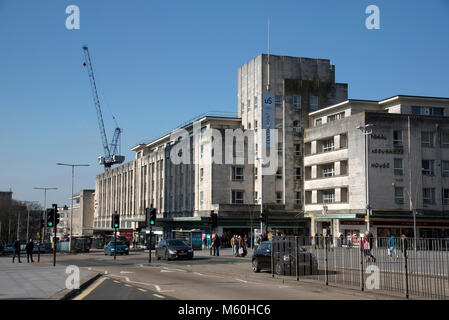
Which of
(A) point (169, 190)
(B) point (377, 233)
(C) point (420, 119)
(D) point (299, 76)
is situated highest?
(D) point (299, 76)

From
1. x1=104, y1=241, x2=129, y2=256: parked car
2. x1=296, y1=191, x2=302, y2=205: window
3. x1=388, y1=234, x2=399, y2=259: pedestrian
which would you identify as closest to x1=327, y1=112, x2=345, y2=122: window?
x1=296, y1=191, x2=302, y2=205: window

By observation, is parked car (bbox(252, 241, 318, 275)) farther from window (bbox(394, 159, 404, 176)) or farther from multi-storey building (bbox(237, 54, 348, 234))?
multi-storey building (bbox(237, 54, 348, 234))

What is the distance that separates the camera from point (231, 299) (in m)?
14.7

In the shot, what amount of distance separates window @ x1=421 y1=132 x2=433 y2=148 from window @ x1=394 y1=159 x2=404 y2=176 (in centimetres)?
355

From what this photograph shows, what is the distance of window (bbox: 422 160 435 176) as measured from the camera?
195 feet

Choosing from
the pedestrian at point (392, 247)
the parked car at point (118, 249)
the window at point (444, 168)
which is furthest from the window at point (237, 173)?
the pedestrian at point (392, 247)

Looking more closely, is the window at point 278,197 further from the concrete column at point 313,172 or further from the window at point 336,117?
the window at point 336,117

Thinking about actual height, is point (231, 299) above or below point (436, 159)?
below

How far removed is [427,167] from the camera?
197ft
